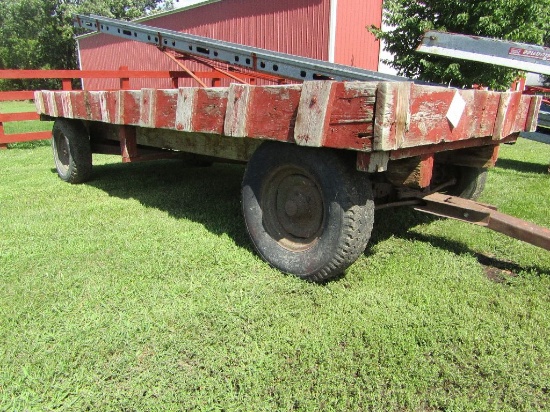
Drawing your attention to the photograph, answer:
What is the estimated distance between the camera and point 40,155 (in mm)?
8039

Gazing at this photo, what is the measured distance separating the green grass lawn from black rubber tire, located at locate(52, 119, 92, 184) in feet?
4.77

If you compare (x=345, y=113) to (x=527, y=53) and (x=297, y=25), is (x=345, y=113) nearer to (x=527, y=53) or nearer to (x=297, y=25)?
(x=527, y=53)

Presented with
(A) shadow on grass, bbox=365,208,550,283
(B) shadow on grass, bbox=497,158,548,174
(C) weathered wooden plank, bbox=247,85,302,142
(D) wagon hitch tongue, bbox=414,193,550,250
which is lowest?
(B) shadow on grass, bbox=497,158,548,174

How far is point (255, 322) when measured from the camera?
7.39ft

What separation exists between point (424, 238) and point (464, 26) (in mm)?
6630

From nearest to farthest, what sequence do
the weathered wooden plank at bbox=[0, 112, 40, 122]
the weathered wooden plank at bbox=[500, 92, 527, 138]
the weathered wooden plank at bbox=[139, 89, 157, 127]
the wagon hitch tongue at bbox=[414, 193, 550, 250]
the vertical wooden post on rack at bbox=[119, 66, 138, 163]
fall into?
the wagon hitch tongue at bbox=[414, 193, 550, 250] → the weathered wooden plank at bbox=[500, 92, 527, 138] → the weathered wooden plank at bbox=[139, 89, 157, 127] → the vertical wooden post on rack at bbox=[119, 66, 138, 163] → the weathered wooden plank at bbox=[0, 112, 40, 122]

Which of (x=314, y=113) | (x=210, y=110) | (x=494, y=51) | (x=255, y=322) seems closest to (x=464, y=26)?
(x=494, y=51)

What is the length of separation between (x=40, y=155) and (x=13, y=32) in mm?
52545

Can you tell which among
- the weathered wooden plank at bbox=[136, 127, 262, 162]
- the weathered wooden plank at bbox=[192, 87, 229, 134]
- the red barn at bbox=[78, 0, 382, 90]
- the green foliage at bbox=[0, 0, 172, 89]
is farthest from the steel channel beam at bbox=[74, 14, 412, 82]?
the green foliage at bbox=[0, 0, 172, 89]

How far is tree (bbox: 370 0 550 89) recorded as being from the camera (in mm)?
7926

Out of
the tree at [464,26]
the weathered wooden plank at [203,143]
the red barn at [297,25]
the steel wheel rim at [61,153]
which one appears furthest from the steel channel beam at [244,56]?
the red barn at [297,25]

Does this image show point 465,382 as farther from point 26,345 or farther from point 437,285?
point 26,345

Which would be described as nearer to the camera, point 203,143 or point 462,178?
point 203,143

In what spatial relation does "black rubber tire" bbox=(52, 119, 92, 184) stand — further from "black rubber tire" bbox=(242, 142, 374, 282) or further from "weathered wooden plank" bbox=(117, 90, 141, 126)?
"black rubber tire" bbox=(242, 142, 374, 282)
